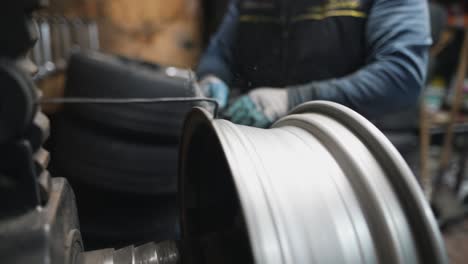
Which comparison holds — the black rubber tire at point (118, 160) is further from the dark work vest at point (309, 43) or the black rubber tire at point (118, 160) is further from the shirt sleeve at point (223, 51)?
→ the dark work vest at point (309, 43)

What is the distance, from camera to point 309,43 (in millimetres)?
631

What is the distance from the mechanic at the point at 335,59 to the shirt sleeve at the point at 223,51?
134mm

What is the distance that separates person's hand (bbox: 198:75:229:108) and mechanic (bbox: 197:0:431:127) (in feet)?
0.24

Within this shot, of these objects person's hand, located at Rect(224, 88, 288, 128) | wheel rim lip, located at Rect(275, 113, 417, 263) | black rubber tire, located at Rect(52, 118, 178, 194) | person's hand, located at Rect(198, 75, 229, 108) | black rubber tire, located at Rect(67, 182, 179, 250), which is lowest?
black rubber tire, located at Rect(67, 182, 179, 250)

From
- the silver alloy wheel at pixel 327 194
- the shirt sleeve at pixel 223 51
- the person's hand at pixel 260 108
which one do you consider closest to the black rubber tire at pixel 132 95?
the shirt sleeve at pixel 223 51

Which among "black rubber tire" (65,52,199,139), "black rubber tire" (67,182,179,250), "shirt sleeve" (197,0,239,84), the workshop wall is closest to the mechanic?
"shirt sleeve" (197,0,239,84)

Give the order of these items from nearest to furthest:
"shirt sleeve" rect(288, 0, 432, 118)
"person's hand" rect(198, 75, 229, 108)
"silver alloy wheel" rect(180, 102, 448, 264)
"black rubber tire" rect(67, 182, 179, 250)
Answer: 1. "silver alloy wheel" rect(180, 102, 448, 264)
2. "shirt sleeve" rect(288, 0, 432, 118)
3. "person's hand" rect(198, 75, 229, 108)
4. "black rubber tire" rect(67, 182, 179, 250)

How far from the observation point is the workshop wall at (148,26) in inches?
67.2

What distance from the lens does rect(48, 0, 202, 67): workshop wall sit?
1707mm

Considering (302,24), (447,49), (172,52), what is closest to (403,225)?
(302,24)

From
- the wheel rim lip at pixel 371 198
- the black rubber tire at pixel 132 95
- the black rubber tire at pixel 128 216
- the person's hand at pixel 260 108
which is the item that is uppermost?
the wheel rim lip at pixel 371 198

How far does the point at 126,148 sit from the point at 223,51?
0.38 meters

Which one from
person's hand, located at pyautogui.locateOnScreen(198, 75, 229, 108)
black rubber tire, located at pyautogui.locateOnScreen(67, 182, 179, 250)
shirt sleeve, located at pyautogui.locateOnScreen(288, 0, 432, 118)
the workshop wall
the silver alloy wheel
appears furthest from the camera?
the workshop wall

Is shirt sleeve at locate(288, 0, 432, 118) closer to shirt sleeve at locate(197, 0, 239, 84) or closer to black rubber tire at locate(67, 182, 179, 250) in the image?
shirt sleeve at locate(197, 0, 239, 84)
